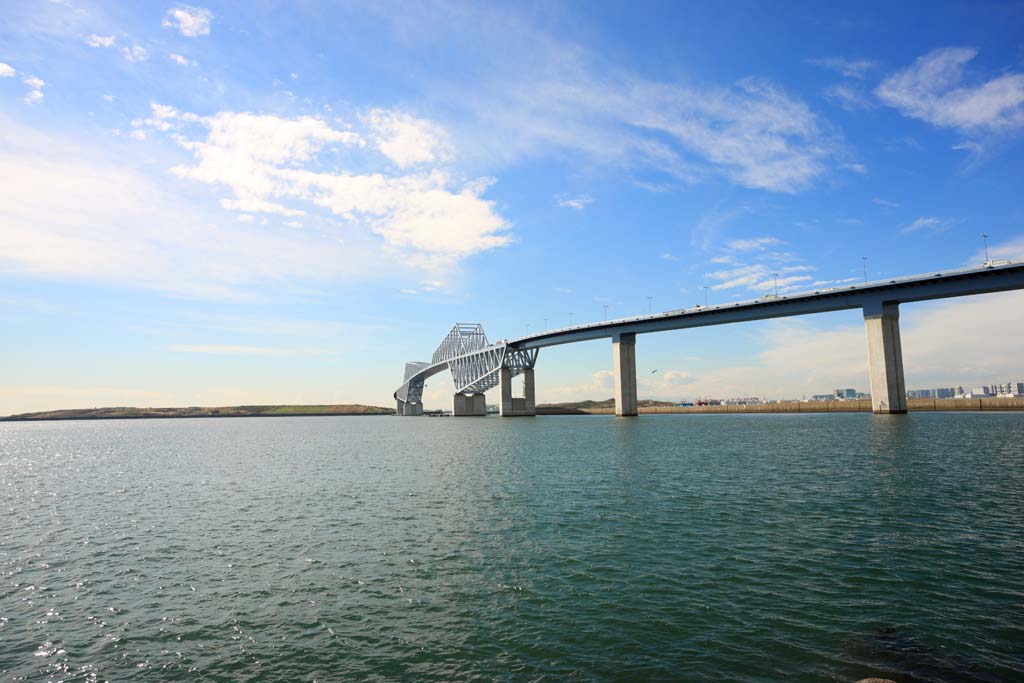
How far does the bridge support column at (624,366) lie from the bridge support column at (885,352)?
4940cm

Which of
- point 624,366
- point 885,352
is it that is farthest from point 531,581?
point 624,366

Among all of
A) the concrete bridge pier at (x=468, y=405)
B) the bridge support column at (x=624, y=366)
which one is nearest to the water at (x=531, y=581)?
the bridge support column at (x=624, y=366)

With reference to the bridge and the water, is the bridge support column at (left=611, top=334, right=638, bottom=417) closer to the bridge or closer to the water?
the bridge

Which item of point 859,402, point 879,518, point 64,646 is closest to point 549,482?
point 879,518

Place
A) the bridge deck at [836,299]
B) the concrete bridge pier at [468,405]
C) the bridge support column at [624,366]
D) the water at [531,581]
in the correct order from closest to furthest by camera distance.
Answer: the water at [531,581] → the bridge deck at [836,299] → the bridge support column at [624,366] → the concrete bridge pier at [468,405]

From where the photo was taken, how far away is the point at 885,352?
89.1 m

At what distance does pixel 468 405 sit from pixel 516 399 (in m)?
31.7

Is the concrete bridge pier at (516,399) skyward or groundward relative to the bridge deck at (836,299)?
groundward

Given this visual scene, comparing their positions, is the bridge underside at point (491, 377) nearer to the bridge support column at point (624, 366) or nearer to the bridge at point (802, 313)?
the bridge at point (802, 313)

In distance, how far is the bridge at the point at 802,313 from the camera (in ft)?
271

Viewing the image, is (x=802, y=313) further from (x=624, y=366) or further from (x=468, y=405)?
(x=468, y=405)

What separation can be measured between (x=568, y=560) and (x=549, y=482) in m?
15.9

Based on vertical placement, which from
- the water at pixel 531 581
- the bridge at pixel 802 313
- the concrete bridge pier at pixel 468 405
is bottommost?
the water at pixel 531 581

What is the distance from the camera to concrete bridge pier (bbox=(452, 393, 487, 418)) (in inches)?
7470
